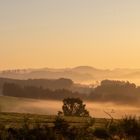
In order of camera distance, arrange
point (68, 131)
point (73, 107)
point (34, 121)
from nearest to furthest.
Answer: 1. point (68, 131)
2. point (34, 121)
3. point (73, 107)

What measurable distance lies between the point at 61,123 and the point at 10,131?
15.7ft

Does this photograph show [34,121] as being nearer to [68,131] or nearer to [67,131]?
[67,131]

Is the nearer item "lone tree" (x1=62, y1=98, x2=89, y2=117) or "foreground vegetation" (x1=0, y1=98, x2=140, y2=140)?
"foreground vegetation" (x1=0, y1=98, x2=140, y2=140)

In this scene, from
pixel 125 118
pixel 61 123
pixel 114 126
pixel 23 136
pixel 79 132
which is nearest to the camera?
pixel 23 136

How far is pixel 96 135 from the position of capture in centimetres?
3466

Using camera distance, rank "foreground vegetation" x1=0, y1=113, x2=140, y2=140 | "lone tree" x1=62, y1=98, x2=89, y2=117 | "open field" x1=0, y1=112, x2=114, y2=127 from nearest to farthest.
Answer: "foreground vegetation" x1=0, y1=113, x2=140, y2=140 < "open field" x1=0, y1=112, x2=114, y2=127 < "lone tree" x1=62, y1=98, x2=89, y2=117

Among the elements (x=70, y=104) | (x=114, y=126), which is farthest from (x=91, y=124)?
(x=70, y=104)

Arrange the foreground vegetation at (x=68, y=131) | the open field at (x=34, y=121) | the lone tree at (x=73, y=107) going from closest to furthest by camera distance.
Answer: the foreground vegetation at (x=68, y=131), the open field at (x=34, y=121), the lone tree at (x=73, y=107)

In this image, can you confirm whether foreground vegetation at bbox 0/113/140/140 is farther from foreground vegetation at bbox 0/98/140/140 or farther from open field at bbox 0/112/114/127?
open field at bbox 0/112/114/127

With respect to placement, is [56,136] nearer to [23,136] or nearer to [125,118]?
[23,136]

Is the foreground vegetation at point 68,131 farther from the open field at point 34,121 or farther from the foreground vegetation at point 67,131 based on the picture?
the open field at point 34,121

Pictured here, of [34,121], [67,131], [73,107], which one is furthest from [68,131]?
[73,107]

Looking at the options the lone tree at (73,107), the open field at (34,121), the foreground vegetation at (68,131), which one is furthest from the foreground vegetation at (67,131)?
the lone tree at (73,107)

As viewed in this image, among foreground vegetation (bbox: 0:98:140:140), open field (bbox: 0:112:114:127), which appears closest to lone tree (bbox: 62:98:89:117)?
open field (bbox: 0:112:114:127)
